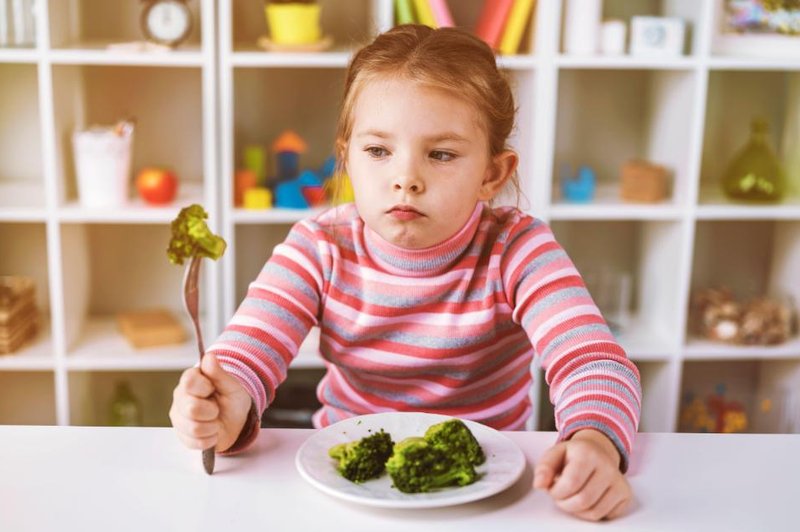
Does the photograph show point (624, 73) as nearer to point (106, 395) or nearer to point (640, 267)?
point (640, 267)

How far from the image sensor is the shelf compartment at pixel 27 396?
2799 millimetres

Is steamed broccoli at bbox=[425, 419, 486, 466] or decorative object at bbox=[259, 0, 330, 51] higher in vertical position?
decorative object at bbox=[259, 0, 330, 51]

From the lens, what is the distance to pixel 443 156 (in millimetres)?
1167

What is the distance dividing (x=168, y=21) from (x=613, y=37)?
1104 mm

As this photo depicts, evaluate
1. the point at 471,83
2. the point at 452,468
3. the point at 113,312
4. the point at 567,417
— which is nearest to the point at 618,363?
the point at 567,417

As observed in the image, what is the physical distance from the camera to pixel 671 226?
2523mm

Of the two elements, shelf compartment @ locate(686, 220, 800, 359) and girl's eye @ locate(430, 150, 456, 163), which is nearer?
girl's eye @ locate(430, 150, 456, 163)

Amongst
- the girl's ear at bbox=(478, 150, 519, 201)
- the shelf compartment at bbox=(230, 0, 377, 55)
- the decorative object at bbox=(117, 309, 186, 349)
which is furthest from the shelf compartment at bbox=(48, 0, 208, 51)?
the girl's ear at bbox=(478, 150, 519, 201)

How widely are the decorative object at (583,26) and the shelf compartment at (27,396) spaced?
1.74 m

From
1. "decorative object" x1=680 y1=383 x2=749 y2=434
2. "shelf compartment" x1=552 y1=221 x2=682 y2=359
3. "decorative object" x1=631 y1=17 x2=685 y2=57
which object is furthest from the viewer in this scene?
"decorative object" x1=680 y1=383 x2=749 y2=434

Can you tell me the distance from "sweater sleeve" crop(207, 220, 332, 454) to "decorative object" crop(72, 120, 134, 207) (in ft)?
→ 3.74

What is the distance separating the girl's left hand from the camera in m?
0.86

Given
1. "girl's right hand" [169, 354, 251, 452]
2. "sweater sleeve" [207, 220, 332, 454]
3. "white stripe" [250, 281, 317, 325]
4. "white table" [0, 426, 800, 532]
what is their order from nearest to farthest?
1. "white table" [0, 426, 800, 532]
2. "girl's right hand" [169, 354, 251, 452]
3. "sweater sleeve" [207, 220, 332, 454]
4. "white stripe" [250, 281, 317, 325]

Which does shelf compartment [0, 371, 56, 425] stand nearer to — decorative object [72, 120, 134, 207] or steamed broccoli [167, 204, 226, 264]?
decorative object [72, 120, 134, 207]
